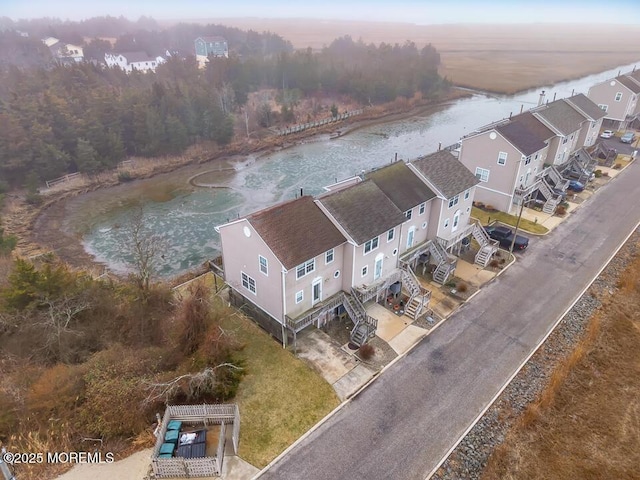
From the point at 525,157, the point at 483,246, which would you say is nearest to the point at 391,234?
the point at 483,246

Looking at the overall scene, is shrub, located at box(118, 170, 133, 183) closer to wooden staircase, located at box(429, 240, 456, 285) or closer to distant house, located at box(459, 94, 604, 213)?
distant house, located at box(459, 94, 604, 213)

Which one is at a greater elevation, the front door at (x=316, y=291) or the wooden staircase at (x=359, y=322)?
the front door at (x=316, y=291)

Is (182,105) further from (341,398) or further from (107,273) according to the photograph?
(341,398)

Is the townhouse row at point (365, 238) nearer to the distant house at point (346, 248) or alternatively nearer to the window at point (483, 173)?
the distant house at point (346, 248)

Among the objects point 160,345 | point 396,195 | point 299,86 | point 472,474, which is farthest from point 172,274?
point 299,86

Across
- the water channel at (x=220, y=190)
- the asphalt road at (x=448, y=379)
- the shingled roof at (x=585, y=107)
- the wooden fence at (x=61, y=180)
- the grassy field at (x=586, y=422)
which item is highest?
the shingled roof at (x=585, y=107)

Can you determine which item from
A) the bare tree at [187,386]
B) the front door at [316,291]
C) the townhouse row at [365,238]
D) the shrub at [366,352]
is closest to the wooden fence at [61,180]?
the townhouse row at [365,238]
